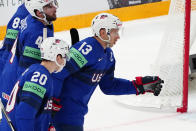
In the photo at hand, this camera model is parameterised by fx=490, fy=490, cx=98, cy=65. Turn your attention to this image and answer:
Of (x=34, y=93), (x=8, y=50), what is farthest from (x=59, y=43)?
(x=8, y=50)

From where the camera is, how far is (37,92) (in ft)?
8.91

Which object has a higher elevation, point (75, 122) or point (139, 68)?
point (75, 122)

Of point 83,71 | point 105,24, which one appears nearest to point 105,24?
point 105,24

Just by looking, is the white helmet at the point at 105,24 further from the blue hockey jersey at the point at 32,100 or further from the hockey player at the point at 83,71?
the blue hockey jersey at the point at 32,100

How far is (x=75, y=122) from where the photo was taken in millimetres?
3271

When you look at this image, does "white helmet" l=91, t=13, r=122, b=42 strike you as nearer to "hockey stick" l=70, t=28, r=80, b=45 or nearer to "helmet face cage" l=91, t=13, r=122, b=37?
"helmet face cage" l=91, t=13, r=122, b=37

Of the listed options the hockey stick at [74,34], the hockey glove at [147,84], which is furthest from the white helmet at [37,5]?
the hockey glove at [147,84]

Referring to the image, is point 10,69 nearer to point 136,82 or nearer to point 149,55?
point 136,82

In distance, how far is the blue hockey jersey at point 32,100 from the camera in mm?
2654

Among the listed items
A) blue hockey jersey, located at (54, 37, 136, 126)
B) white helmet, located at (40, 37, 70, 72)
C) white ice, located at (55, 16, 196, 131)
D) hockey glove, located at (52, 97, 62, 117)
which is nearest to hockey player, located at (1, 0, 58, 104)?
blue hockey jersey, located at (54, 37, 136, 126)

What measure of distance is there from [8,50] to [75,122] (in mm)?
1041

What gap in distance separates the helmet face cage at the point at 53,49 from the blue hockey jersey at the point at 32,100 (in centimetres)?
9

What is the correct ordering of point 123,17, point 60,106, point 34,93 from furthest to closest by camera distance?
point 123,17 → point 60,106 → point 34,93

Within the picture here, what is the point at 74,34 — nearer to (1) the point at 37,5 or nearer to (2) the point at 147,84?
(1) the point at 37,5
